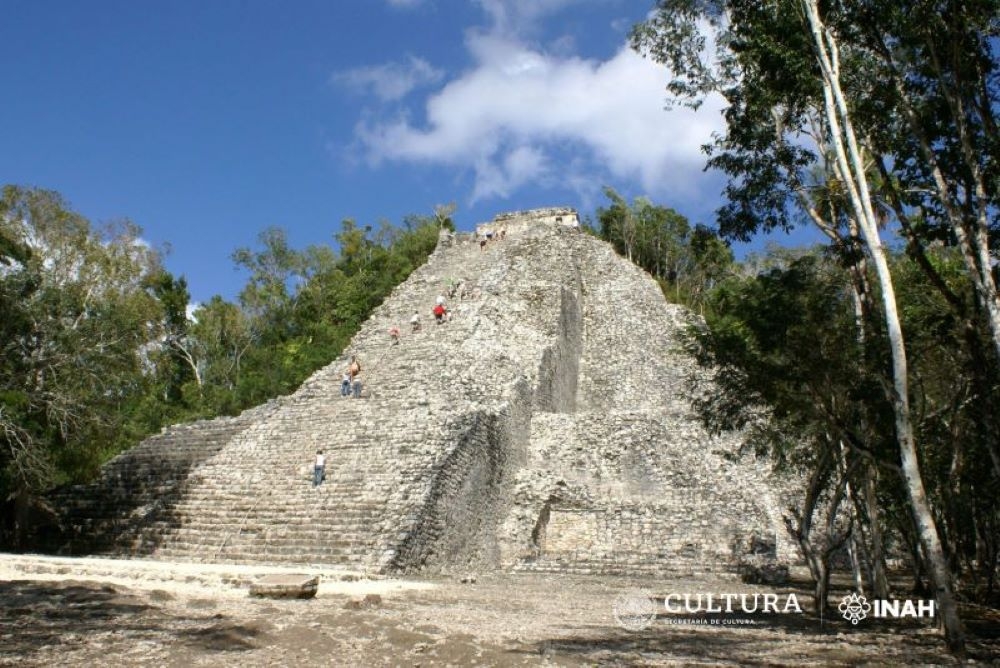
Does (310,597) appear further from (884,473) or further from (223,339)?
(223,339)

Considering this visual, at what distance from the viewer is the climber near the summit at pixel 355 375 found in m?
15.8

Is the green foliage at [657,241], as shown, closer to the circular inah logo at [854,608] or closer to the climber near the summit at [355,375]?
the climber near the summit at [355,375]

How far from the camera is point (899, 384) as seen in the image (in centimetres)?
612

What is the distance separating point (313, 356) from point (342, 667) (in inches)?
851

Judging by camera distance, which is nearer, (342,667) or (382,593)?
(342,667)

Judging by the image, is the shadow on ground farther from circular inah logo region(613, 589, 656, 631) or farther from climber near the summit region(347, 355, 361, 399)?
climber near the summit region(347, 355, 361, 399)

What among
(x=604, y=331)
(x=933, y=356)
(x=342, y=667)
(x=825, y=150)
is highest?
(x=604, y=331)

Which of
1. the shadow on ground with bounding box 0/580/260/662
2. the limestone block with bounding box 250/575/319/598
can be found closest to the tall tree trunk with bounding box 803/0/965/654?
the shadow on ground with bounding box 0/580/260/662

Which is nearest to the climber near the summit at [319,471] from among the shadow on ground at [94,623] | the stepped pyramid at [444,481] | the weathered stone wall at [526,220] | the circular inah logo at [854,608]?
the stepped pyramid at [444,481]

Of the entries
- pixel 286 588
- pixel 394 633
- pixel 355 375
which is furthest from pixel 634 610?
pixel 355 375

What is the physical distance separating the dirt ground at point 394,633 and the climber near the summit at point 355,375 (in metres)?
7.21

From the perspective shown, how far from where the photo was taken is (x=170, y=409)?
85.5 ft

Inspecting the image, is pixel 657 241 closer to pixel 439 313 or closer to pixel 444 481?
pixel 439 313

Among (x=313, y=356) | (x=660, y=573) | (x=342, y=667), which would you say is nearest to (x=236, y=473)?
(x=660, y=573)
